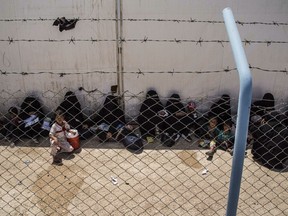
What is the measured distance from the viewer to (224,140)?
661 centimetres

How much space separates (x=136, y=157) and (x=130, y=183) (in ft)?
2.46

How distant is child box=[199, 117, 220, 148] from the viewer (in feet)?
22.3

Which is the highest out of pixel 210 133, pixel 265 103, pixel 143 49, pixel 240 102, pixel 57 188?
pixel 240 102

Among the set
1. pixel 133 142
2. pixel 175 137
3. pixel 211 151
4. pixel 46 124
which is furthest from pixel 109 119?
pixel 211 151

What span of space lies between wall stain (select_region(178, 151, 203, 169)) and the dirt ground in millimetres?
16

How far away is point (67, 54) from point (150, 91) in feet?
5.29

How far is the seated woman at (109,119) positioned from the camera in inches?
275

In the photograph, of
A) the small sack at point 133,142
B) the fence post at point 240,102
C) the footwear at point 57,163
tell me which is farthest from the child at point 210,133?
the fence post at point 240,102

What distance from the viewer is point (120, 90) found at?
24.0 feet

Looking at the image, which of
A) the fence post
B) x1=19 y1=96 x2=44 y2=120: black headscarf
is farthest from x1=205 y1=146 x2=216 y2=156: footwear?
the fence post

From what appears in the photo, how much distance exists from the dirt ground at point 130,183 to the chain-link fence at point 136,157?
1 cm

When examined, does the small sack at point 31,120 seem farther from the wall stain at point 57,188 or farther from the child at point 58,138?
the wall stain at point 57,188

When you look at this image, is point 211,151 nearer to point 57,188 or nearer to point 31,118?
point 57,188

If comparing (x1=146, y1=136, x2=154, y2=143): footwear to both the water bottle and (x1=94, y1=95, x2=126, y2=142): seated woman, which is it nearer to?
(x1=94, y1=95, x2=126, y2=142): seated woman
